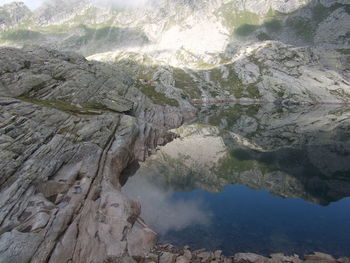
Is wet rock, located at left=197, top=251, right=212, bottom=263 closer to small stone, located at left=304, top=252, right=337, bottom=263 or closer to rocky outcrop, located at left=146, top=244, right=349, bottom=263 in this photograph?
rocky outcrop, located at left=146, top=244, right=349, bottom=263

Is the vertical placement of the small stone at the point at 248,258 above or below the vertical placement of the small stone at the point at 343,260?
below

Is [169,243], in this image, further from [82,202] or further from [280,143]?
[280,143]

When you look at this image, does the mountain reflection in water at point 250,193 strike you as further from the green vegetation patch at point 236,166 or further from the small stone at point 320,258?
the small stone at point 320,258

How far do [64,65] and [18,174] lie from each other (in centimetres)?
6322

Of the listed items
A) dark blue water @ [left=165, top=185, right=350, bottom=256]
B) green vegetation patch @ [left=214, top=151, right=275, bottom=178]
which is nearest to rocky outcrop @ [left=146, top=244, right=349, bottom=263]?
dark blue water @ [left=165, top=185, right=350, bottom=256]

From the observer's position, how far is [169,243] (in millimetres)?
27188

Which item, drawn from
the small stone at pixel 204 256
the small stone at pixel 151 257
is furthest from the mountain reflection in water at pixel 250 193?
the small stone at pixel 151 257

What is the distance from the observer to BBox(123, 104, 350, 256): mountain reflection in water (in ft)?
92.5

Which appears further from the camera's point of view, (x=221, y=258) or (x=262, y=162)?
(x=262, y=162)

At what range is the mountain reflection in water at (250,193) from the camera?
28198 mm

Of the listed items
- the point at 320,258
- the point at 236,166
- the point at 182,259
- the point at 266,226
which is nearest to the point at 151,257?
the point at 182,259

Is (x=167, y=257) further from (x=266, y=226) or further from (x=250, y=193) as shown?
(x=250, y=193)

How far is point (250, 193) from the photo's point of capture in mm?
40844

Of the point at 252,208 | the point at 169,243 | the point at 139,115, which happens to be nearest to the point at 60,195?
the point at 169,243
